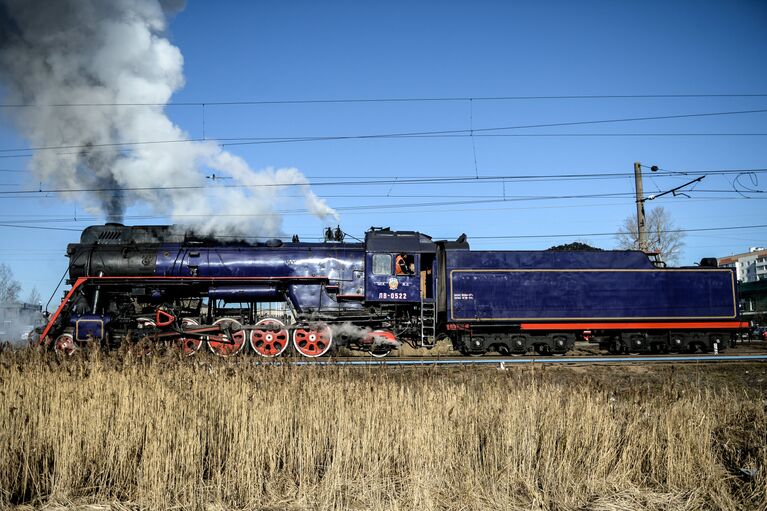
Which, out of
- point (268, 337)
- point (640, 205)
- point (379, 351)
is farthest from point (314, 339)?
point (640, 205)

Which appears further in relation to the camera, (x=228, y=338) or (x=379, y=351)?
(x=379, y=351)

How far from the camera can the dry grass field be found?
5.74m

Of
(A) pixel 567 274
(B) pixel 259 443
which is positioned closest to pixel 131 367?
(B) pixel 259 443

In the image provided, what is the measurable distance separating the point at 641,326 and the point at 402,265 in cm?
835

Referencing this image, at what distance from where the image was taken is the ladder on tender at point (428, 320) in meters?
16.7

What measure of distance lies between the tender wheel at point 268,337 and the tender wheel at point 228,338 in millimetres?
351

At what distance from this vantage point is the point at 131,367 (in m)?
8.01

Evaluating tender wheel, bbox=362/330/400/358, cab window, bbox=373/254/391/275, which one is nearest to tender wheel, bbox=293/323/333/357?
tender wheel, bbox=362/330/400/358

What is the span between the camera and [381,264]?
55.8 feet

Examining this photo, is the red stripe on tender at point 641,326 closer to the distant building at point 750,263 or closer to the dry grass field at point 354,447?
the dry grass field at point 354,447

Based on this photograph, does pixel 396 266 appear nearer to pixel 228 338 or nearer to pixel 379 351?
pixel 379 351

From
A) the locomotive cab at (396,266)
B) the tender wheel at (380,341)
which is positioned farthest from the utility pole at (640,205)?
the tender wheel at (380,341)

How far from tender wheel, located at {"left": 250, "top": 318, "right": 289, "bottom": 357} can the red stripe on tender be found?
302 inches

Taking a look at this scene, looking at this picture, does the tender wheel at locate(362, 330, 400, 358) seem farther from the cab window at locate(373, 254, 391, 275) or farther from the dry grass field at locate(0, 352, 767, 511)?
the dry grass field at locate(0, 352, 767, 511)
